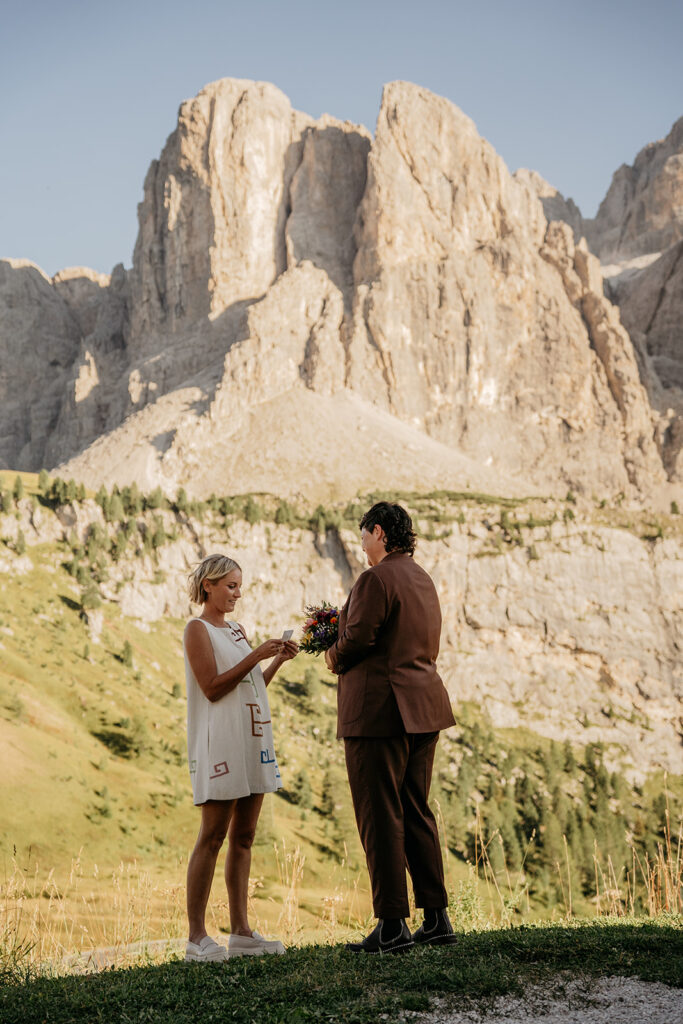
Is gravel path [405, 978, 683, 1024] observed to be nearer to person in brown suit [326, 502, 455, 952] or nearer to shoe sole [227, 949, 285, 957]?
person in brown suit [326, 502, 455, 952]

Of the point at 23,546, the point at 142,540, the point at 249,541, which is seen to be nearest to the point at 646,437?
the point at 249,541

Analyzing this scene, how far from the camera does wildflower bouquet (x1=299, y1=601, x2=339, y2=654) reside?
21.1 feet

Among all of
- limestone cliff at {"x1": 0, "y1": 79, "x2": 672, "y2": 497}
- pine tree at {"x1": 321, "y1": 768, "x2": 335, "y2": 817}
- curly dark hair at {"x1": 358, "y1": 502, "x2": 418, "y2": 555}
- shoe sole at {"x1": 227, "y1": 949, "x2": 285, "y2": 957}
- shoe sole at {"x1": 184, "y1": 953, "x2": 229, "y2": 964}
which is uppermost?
limestone cliff at {"x1": 0, "y1": 79, "x2": 672, "y2": 497}

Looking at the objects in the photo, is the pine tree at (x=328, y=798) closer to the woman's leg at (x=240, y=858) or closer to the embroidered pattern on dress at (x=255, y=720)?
the woman's leg at (x=240, y=858)

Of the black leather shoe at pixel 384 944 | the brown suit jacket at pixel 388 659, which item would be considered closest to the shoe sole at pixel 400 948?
the black leather shoe at pixel 384 944

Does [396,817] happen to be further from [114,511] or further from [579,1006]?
[114,511]

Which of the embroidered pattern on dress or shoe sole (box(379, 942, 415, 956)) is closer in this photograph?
shoe sole (box(379, 942, 415, 956))

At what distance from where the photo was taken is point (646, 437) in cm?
9319

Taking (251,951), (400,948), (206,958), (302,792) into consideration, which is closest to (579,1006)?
(400,948)

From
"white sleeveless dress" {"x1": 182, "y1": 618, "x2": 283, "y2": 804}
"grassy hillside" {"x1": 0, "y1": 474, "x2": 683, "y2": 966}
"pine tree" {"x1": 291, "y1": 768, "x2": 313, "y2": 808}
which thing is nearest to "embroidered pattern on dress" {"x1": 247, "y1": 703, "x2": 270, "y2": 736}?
"white sleeveless dress" {"x1": 182, "y1": 618, "x2": 283, "y2": 804}

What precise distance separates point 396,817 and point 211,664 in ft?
5.16

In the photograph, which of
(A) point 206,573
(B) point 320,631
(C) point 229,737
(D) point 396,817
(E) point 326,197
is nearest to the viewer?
(D) point 396,817

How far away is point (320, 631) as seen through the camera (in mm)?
6461

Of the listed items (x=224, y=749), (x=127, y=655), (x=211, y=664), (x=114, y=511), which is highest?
(x=114, y=511)
